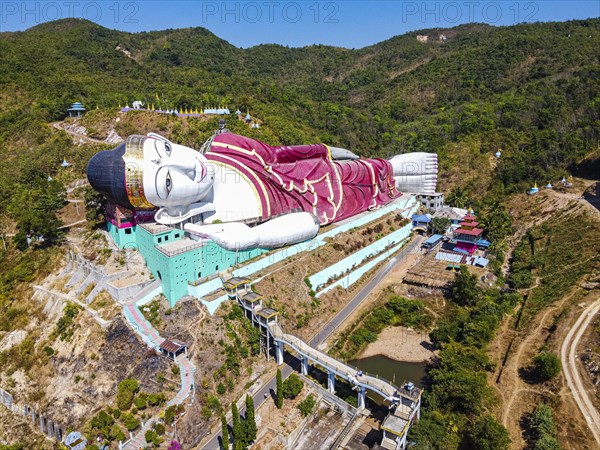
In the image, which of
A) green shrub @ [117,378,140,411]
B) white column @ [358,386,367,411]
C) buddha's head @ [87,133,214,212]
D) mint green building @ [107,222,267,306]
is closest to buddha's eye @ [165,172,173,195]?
buddha's head @ [87,133,214,212]

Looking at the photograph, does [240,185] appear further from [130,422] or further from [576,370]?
[576,370]

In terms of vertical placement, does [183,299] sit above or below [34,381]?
above

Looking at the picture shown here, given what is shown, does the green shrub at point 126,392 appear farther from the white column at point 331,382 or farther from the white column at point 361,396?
the white column at point 361,396

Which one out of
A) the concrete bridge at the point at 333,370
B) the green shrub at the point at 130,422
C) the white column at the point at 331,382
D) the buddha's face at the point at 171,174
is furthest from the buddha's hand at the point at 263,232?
the green shrub at the point at 130,422

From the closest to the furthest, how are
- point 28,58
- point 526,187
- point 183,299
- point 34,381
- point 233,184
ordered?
point 34,381, point 183,299, point 233,184, point 526,187, point 28,58

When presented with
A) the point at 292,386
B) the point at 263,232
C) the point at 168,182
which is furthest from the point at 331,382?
the point at 168,182

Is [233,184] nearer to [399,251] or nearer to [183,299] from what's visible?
[183,299]

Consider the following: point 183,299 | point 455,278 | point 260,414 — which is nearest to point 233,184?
point 183,299
